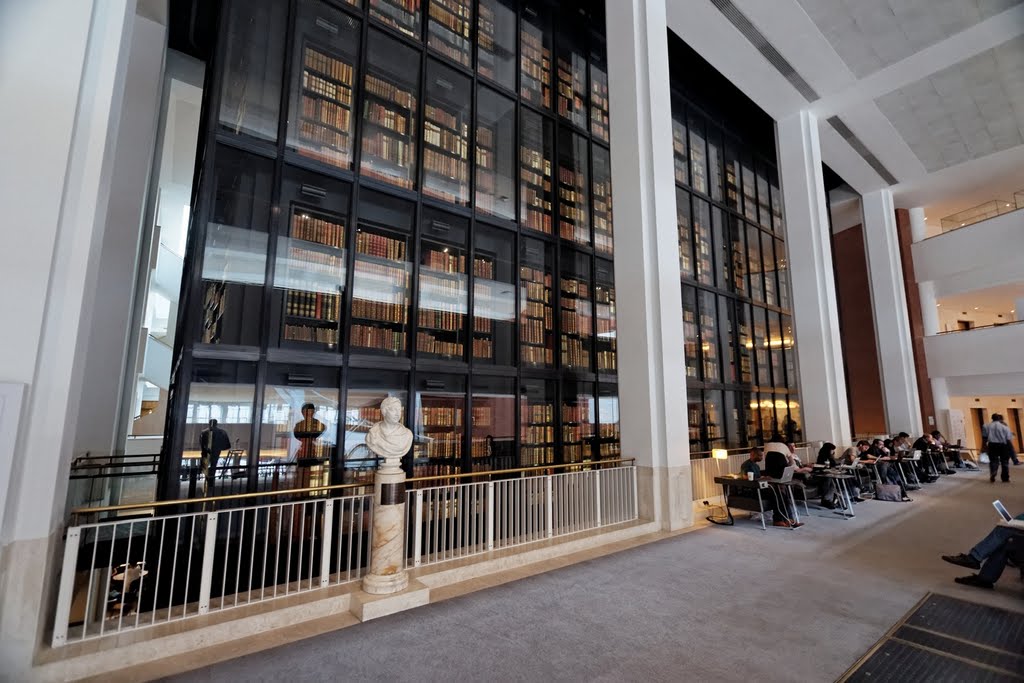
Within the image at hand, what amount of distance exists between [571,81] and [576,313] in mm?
4277

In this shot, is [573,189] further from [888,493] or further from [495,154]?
[888,493]

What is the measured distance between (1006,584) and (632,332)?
4.09m

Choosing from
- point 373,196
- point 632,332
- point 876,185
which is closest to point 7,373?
point 373,196

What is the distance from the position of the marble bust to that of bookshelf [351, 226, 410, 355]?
5.56 ft

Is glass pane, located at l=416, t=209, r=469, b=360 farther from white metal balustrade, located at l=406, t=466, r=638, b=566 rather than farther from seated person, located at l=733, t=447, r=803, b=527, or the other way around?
seated person, located at l=733, t=447, r=803, b=527

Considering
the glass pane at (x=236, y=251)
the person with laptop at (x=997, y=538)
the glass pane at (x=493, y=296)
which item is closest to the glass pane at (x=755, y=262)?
the glass pane at (x=493, y=296)

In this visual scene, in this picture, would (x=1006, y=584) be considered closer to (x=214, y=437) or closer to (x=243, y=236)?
(x=214, y=437)

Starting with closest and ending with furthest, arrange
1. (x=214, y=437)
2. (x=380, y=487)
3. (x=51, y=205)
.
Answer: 1. (x=51, y=205)
2. (x=380, y=487)
3. (x=214, y=437)

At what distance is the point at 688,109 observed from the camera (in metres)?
10.6

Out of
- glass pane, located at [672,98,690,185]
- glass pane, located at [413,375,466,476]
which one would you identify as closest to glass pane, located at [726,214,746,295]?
glass pane, located at [672,98,690,185]

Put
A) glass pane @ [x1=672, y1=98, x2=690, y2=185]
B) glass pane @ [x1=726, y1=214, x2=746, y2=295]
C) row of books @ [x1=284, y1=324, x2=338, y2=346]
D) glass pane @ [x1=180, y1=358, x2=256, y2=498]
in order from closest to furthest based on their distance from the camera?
glass pane @ [x1=180, y1=358, x2=256, y2=498], row of books @ [x1=284, y1=324, x2=338, y2=346], glass pane @ [x1=672, y1=98, x2=690, y2=185], glass pane @ [x1=726, y1=214, x2=746, y2=295]

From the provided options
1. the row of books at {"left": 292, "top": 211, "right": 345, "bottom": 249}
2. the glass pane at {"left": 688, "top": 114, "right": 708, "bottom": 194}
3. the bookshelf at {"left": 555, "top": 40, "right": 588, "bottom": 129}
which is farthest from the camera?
the glass pane at {"left": 688, "top": 114, "right": 708, "bottom": 194}

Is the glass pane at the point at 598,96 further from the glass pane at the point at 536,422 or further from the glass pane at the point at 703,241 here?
the glass pane at the point at 536,422

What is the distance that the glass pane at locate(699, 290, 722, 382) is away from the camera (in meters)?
9.94
